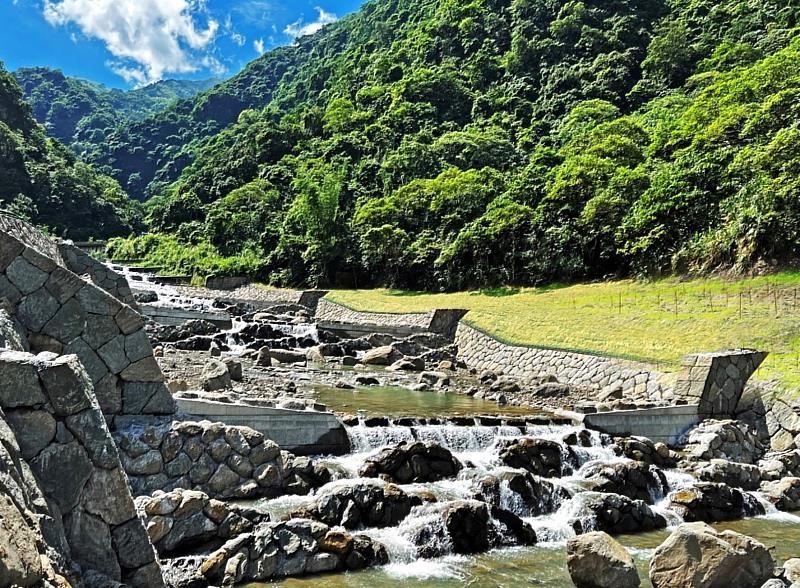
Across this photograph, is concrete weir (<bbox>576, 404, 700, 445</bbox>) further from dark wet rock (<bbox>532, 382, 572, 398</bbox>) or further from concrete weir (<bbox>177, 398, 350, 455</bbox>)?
concrete weir (<bbox>177, 398, 350, 455</bbox>)

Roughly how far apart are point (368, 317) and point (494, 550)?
93.4 feet

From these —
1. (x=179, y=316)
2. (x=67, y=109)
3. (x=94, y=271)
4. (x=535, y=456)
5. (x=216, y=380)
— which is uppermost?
(x=67, y=109)

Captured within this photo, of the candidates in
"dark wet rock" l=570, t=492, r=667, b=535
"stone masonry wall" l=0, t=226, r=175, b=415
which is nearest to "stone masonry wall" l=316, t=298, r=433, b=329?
"dark wet rock" l=570, t=492, r=667, b=535

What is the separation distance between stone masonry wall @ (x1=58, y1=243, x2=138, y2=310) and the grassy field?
16.8 metres

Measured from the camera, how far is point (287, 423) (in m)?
12.0

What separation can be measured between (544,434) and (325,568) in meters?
8.60

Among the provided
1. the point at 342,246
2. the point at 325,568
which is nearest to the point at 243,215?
the point at 342,246

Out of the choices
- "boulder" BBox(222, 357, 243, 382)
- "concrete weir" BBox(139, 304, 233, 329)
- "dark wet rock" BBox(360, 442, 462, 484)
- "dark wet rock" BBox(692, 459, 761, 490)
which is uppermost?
"concrete weir" BBox(139, 304, 233, 329)

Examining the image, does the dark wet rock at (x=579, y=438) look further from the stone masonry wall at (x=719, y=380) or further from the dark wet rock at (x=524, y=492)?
the stone masonry wall at (x=719, y=380)

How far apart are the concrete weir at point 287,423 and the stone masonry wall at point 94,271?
716cm

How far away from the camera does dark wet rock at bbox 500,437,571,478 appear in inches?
495

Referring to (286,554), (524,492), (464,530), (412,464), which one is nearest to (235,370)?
(412,464)

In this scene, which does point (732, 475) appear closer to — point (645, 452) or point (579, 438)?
point (645, 452)

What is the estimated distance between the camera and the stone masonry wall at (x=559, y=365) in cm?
1981
